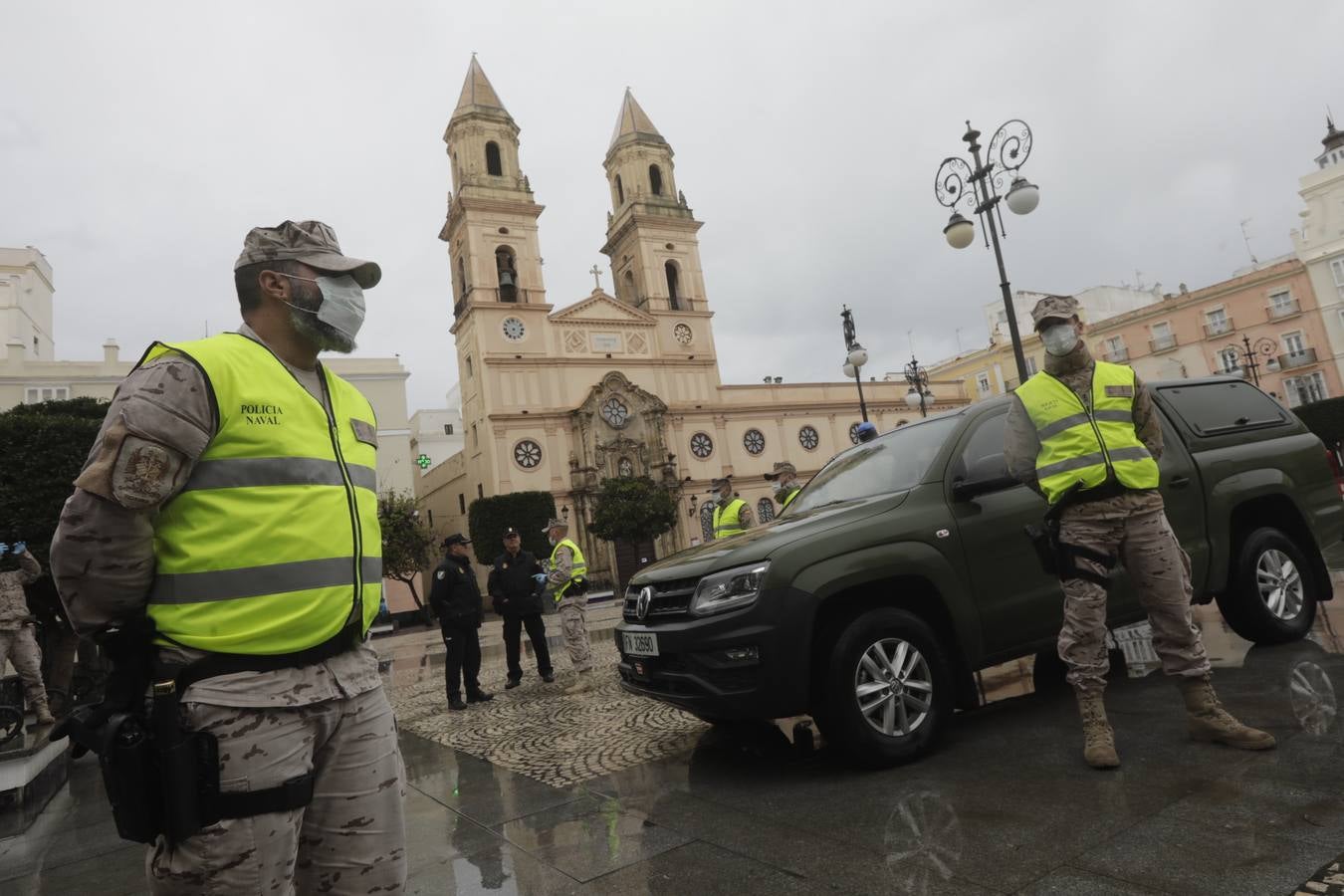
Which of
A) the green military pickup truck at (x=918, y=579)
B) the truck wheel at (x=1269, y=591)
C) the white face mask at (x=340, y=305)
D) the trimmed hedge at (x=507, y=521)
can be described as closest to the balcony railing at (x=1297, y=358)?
the trimmed hedge at (x=507, y=521)

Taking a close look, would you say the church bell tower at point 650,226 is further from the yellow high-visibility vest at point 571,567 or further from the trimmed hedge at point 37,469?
the yellow high-visibility vest at point 571,567

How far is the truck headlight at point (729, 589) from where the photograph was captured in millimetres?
3811

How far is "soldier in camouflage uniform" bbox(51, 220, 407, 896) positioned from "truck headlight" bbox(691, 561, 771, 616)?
2139 millimetres

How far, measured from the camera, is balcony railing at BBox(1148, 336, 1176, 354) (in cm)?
4753

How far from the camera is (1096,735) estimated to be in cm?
346

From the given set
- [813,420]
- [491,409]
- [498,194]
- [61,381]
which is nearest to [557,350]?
[491,409]

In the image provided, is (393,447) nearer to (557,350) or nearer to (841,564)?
(557,350)

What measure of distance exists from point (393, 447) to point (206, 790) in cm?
4167

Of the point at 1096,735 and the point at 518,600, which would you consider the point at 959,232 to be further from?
the point at 1096,735

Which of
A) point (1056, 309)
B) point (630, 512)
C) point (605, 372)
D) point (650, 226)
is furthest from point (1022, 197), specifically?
point (650, 226)

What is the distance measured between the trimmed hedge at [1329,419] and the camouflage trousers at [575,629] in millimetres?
33581

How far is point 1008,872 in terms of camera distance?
2.55m

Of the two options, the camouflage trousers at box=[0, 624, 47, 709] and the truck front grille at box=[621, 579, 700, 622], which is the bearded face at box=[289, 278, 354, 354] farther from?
the camouflage trousers at box=[0, 624, 47, 709]

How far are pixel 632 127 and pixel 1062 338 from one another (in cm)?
4489
